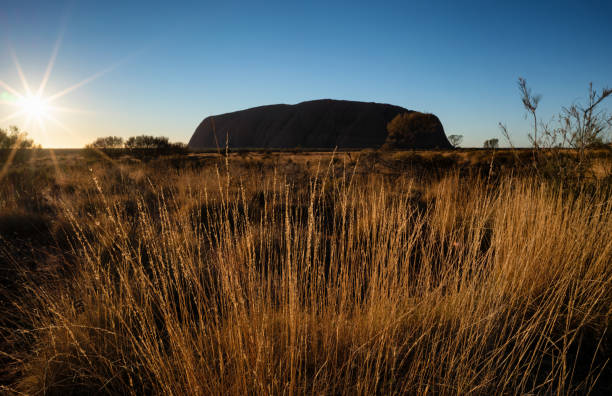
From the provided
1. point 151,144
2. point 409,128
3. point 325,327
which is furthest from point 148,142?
point 409,128

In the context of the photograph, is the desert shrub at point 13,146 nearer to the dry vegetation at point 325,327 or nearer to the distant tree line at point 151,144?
the distant tree line at point 151,144

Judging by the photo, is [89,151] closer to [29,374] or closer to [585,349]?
[29,374]

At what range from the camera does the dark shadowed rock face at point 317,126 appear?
66.6 m

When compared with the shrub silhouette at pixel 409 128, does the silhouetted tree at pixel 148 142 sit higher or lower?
lower

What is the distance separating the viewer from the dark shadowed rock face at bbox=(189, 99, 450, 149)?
6662 centimetres

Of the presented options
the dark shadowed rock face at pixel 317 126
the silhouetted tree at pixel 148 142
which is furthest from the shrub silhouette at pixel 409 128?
the silhouetted tree at pixel 148 142

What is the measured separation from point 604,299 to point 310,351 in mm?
1881

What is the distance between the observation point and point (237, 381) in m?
1.17

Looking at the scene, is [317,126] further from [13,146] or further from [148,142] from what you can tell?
[13,146]

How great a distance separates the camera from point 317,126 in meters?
71.9

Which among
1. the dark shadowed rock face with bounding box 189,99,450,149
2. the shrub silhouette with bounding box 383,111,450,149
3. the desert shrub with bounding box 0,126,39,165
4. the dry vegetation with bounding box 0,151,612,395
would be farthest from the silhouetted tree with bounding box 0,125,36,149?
the dark shadowed rock face with bounding box 189,99,450,149

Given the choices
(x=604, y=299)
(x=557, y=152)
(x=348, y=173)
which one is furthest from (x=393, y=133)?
(x=604, y=299)

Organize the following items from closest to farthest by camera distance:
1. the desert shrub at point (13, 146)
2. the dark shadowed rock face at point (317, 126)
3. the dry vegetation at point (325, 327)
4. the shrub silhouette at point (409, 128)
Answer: the dry vegetation at point (325, 327) < the desert shrub at point (13, 146) < the shrub silhouette at point (409, 128) < the dark shadowed rock face at point (317, 126)

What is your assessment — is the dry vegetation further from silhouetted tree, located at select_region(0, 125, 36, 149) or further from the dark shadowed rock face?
the dark shadowed rock face
